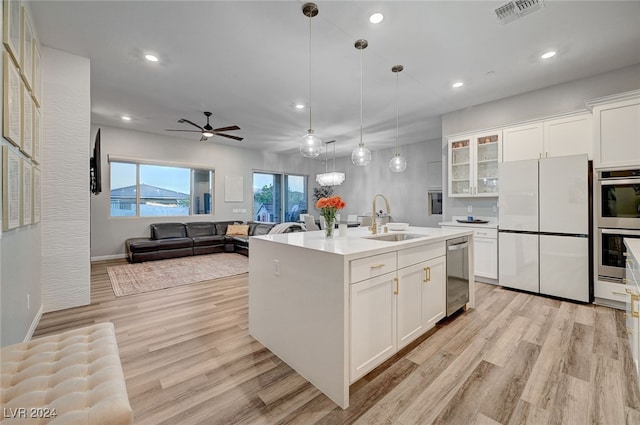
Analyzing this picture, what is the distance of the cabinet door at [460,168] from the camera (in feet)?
15.8

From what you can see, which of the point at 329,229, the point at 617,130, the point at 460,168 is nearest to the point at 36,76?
the point at 329,229

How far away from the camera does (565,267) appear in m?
3.53

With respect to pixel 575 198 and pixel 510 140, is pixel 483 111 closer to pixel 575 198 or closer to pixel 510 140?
pixel 510 140

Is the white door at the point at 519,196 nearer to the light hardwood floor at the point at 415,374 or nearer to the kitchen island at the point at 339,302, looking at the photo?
the light hardwood floor at the point at 415,374

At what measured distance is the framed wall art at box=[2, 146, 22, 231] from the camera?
180 centimetres

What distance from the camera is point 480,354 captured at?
2301mm

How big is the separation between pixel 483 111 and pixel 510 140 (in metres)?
0.77

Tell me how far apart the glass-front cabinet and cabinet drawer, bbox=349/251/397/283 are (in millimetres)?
3453

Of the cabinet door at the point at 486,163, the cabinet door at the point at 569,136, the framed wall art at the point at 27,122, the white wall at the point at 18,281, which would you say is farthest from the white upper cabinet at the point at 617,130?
the framed wall art at the point at 27,122

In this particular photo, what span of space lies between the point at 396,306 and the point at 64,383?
6.35 ft

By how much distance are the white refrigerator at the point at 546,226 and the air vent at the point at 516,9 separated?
1989 millimetres

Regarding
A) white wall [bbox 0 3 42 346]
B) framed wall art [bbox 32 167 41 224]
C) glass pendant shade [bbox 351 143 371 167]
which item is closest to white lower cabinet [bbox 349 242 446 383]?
glass pendant shade [bbox 351 143 371 167]

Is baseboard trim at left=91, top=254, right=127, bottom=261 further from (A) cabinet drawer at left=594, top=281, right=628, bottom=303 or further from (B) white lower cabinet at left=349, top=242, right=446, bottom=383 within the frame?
(A) cabinet drawer at left=594, top=281, right=628, bottom=303

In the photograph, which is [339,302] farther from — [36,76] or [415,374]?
[36,76]
